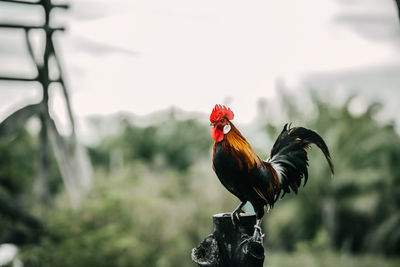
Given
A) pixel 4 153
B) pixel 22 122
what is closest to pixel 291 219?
pixel 4 153

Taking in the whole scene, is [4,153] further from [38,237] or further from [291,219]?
[291,219]

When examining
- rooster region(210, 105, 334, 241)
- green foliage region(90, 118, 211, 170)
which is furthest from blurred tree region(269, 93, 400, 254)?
rooster region(210, 105, 334, 241)

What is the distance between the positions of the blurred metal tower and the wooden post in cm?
429

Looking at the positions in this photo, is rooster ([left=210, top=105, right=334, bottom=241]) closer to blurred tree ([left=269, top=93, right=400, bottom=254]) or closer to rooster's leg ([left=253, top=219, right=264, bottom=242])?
rooster's leg ([left=253, top=219, right=264, bottom=242])

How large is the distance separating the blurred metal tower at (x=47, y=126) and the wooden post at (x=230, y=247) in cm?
429

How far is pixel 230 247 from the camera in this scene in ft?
6.13

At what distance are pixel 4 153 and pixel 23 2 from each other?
422 cm

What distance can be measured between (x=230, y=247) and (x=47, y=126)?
18.5 ft

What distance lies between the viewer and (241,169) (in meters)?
1.97

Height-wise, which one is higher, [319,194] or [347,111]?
[347,111]

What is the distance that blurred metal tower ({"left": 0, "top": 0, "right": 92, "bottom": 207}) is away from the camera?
5.95 metres

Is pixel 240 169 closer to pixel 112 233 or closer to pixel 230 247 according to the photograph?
pixel 230 247

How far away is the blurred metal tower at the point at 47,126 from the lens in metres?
5.95

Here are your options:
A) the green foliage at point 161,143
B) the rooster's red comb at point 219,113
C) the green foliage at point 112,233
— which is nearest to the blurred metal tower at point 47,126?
the green foliage at point 112,233
